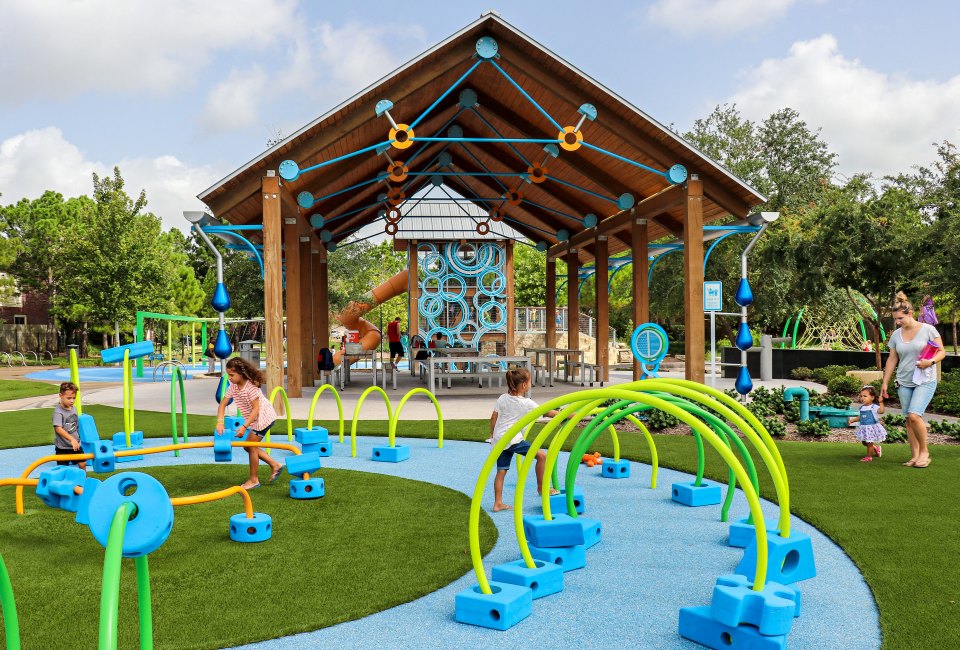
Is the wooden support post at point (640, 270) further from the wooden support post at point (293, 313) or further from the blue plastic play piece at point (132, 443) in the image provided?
the blue plastic play piece at point (132, 443)

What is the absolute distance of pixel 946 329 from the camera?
151 feet

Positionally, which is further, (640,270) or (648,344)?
(640,270)

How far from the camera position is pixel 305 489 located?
7.01m

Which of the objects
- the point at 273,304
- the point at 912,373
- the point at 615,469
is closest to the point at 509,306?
the point at 273,304

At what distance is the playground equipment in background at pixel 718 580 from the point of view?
3.66 metres

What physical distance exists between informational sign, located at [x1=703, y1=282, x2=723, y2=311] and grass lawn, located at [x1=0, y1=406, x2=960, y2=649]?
11.8ft

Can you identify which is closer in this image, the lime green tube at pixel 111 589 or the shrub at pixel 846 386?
the lime green tube at pixel 111 589

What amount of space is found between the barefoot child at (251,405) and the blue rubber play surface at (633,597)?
2412 mm

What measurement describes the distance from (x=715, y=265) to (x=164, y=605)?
29597mm

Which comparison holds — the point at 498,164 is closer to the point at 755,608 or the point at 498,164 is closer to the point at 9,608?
the point at 755,608

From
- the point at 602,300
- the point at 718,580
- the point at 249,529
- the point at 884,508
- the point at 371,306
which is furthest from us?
the point at 371,306

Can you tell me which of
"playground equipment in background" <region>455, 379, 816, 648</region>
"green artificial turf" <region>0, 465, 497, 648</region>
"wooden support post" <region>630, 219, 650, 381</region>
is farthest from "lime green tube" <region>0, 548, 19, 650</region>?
"wooden support post" <region>630, 219, 650, 381</region>

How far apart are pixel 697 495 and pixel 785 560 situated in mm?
2104

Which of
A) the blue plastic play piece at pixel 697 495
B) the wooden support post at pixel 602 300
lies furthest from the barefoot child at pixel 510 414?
the wooden support post at pixel 602 300
